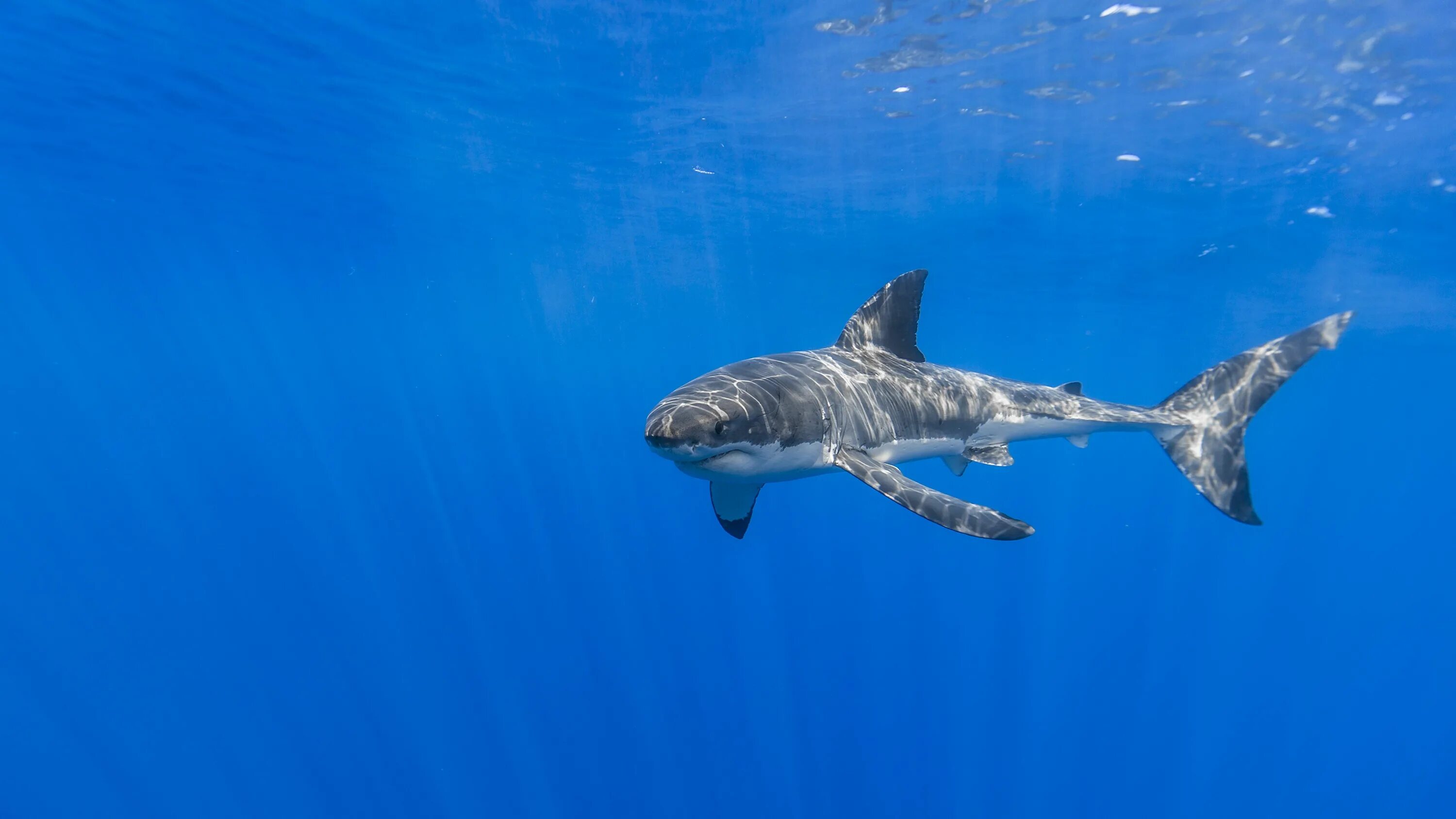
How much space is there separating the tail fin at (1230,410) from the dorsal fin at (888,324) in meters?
3.64

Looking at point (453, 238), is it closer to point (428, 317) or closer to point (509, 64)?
point (509, 64)

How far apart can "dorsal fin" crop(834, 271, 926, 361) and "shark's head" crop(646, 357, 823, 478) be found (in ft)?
5.72

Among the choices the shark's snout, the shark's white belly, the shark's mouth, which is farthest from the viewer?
the shark's white belly

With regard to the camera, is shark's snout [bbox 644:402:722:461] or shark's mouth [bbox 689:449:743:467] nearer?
shark's snout [bbox 644:402:722:461]

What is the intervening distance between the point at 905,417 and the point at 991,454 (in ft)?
4.43

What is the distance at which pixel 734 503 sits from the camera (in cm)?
673

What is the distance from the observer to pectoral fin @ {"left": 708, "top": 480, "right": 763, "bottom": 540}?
635 cm

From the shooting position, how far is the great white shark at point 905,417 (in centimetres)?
464

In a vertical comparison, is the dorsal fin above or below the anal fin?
above

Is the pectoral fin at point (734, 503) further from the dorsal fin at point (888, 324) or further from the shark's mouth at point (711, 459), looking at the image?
the dorsal fin at point (888, 324)

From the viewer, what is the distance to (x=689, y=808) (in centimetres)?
1606

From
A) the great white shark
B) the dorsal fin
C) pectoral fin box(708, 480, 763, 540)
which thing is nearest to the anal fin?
the great white shark

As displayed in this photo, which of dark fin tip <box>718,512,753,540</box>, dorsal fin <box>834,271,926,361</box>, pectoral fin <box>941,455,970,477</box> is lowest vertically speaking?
dark fin tip <box>718,512,753,540</box>

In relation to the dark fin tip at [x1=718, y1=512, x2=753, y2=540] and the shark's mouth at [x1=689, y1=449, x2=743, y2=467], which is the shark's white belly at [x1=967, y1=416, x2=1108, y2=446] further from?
the shark's mouth at [x1=689, y1=449, x2=743, y2=467]
